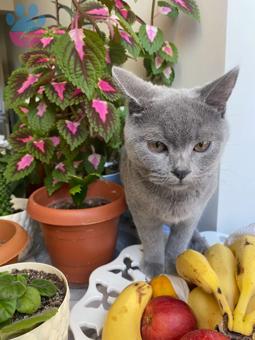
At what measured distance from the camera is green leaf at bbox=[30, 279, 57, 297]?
0.54 metres

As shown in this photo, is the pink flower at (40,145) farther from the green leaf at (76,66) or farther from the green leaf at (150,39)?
the green leaf at (150,39)

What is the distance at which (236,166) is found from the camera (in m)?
0.97

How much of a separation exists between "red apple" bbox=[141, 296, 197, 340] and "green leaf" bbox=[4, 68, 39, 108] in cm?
56

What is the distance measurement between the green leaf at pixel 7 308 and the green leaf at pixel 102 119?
16.6 inches

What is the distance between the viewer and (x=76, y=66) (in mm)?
678

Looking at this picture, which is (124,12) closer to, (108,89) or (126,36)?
(126,36)

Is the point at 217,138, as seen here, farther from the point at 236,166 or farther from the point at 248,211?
the point at 248,211

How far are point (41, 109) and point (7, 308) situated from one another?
50 centimetres

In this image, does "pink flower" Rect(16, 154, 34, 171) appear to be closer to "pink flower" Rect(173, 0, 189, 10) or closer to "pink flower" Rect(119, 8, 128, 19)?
"pink flower" Rect(119, 8, 128, 19)

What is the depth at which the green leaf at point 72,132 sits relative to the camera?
83cm

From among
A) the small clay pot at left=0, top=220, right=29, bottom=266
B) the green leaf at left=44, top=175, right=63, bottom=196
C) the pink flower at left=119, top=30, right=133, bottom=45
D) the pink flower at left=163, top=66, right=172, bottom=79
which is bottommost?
the small clay pot at left=0, top=220, right=29, bottom=266

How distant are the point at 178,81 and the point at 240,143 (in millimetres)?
327

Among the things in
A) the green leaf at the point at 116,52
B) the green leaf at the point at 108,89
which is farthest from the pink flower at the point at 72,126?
the green leaf at the point at 116,52

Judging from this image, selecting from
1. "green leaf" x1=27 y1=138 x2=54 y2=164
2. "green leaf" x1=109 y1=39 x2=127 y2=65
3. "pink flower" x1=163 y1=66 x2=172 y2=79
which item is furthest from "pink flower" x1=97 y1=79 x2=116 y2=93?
"pink flower" x1=163 y1=66 x2=172 y2=79
